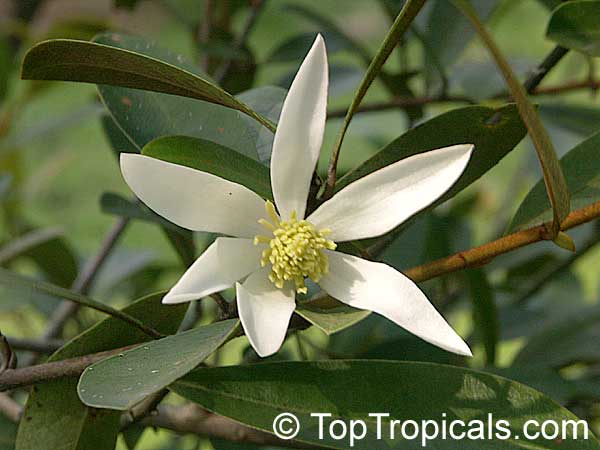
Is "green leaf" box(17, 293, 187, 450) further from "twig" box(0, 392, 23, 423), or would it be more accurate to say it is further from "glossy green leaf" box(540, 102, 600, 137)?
"glossy green leaf" box(540, 102, 600, 137)

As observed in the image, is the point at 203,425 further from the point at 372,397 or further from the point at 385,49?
the point at 385,49

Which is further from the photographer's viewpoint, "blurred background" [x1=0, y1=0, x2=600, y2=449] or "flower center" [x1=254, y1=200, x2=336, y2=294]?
"blurred background" [x1=0, y1=0, x2=600, y2=449]

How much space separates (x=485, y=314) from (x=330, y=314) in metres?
0.32

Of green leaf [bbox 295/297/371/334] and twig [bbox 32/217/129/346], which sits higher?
twig [bbox 32/217/129/346]

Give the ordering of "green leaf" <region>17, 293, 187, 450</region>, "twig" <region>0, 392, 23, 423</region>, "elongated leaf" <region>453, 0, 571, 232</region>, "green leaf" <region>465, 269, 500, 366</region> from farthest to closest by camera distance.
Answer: "green leaf" <region>465, 269, 500, 366</region>, "twig" <region>0, 392, 23, 423</region>, "green leaf" <region>17, 293, 187, 450</region>, "elongated leaf" <region>453, 0, 571, 232</region>

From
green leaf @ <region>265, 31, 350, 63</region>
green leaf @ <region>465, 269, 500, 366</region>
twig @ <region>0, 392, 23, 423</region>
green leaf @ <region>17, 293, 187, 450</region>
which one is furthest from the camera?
green leaf @ <region>265, 31, 350, 63</region>

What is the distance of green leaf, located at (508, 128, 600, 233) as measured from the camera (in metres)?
0.44

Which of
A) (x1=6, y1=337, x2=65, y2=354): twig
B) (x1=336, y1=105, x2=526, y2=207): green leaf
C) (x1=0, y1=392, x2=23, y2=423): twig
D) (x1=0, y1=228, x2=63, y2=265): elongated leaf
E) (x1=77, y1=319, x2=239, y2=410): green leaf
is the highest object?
(x1=0, y1=228, x2=63, y2=265): elongated leaf

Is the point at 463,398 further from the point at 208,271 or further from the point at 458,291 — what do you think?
the point at 458,291

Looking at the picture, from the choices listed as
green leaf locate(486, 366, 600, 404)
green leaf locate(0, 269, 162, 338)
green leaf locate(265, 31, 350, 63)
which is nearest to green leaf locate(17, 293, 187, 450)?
green leaf locate(0, 269, 162, 338)

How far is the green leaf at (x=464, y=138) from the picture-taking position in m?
0.41

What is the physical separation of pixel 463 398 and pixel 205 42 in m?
0.41

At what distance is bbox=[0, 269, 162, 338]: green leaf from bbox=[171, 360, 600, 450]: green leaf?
0.04 metres

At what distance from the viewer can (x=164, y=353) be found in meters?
0.36
